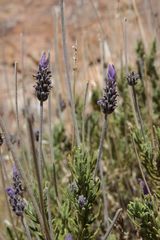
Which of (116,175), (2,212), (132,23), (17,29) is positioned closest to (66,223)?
(116,175)

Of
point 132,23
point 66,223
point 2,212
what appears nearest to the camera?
point 66,223

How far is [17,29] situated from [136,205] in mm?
3260

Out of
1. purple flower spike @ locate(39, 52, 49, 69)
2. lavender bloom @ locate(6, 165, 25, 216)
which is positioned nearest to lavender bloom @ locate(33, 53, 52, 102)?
purple flower spike @ locate(39, 52, 49, 69)

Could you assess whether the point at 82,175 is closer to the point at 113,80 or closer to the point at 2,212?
the point at 113,80

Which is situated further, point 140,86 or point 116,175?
point 140,86

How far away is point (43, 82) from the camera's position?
0.70m

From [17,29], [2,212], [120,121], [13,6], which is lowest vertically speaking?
[2,212]

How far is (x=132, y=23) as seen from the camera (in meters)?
2.71

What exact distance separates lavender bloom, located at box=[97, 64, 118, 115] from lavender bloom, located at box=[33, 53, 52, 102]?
83 mm

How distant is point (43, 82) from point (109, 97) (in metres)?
0.10

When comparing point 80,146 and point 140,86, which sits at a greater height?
point 140,86

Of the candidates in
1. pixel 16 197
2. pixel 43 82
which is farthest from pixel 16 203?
pixel 43 82

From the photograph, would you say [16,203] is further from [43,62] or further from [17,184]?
[43,62]

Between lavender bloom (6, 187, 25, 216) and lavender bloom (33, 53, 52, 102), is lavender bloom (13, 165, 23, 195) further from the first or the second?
lavender bloom (33, 53, 52, 102)
